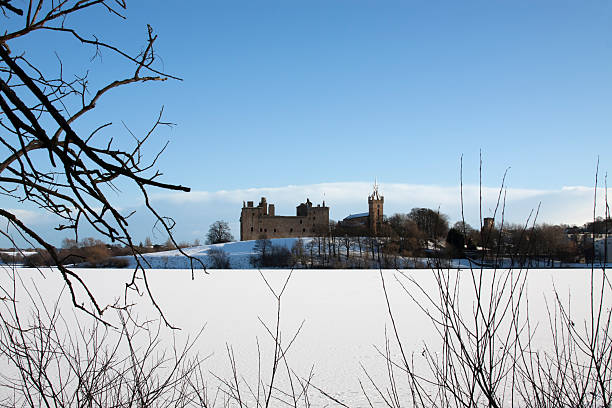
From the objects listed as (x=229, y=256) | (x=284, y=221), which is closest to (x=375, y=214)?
(x=284, y=221)

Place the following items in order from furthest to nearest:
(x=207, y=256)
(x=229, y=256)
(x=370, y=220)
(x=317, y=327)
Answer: (x=370, y=220) → (x=207, y=256) → (x=229, y=256) → (x=317, y=327)

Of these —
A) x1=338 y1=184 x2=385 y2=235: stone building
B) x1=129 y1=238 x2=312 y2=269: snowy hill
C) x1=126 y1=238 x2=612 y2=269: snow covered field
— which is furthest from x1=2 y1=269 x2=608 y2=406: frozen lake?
x1=338 y1=184 x2=385 y2=235: stone building

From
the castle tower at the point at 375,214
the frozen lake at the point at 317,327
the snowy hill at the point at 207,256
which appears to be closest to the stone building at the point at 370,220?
the castle tower at the point at 375,214

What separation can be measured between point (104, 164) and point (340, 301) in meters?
12.8

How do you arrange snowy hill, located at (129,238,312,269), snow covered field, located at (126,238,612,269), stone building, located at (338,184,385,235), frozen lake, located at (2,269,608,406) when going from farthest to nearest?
stone building, located at (338,184,385,235) < snowy hill, located at (129,238,312,269) < snow covered field, located at (126,238,612,269) < frozen lake, located at (2,269,608,406)

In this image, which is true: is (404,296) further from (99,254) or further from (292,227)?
(292,227)

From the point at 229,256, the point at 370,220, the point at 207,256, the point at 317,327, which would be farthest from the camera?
the point at 370,220

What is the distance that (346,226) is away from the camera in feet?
188

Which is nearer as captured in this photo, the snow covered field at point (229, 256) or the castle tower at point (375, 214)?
the snow covered field at point (229, 256)

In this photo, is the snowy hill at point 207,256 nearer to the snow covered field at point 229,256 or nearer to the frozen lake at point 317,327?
the snow covered field at point 229,256

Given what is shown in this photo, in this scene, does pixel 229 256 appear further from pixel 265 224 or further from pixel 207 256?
pixel 265 224

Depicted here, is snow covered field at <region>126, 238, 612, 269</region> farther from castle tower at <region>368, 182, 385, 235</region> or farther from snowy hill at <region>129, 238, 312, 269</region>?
castle tower at <region>368, 182, 385, 235</region>

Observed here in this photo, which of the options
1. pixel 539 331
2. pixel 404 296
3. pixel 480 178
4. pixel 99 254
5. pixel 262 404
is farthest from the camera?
pixel 99 254

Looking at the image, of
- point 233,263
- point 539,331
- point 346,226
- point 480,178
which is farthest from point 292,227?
point 480,178
